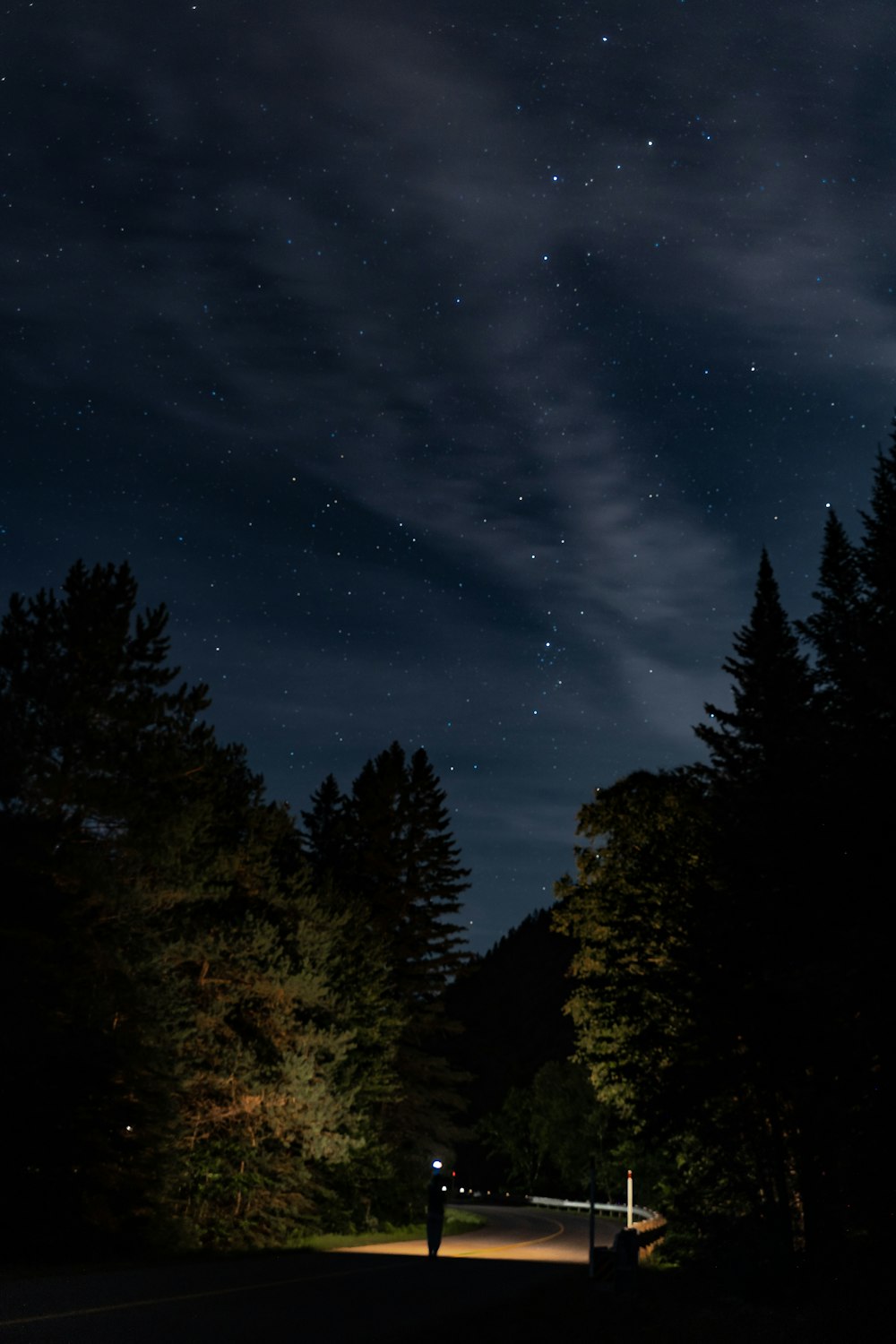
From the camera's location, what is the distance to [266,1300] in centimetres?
1473

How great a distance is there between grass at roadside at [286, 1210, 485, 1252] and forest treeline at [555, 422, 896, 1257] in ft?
35.0

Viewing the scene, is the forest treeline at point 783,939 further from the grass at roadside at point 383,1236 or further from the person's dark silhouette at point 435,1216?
the grass at roadside at point 383,1236

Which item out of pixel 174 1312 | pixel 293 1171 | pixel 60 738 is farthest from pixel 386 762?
pixel 174 1312

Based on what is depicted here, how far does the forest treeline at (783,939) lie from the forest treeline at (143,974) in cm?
962

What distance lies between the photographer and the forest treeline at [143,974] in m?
24.5

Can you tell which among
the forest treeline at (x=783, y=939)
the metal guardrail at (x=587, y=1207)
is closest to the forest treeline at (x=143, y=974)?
the forest treeline at (x=783, y=939)

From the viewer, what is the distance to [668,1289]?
2055 centimetres

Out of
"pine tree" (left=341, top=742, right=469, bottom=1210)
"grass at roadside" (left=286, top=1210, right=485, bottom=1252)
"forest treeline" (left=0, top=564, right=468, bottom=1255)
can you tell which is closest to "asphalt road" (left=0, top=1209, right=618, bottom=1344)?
"forest treeline" (left=0, top=564, right=468, bottom=1255)

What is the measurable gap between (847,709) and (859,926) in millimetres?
3561

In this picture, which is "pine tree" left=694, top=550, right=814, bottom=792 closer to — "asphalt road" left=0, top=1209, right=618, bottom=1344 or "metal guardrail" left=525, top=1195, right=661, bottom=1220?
"asphalt road" left=0, top=1209, right=618, bottom=1344

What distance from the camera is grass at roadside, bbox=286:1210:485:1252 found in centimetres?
3497

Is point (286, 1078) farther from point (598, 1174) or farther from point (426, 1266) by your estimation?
point (598, 1174)

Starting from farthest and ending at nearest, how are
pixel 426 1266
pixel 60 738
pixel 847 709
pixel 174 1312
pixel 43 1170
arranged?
pixel 60 738, pixel 43 1170, pixel 426 1266, pixel 847 709, pixel 174 1312

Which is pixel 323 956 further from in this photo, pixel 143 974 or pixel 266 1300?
pixel 266 1300
